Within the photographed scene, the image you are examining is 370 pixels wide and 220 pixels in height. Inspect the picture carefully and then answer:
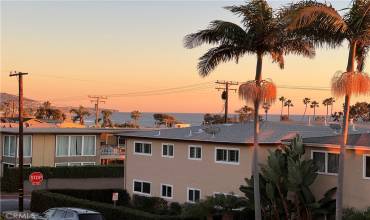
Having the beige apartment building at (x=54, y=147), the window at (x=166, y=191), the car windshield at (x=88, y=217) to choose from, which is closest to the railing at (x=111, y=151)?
the beige apartment building at (x=54, y=147)

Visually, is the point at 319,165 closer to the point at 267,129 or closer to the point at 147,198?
the point at 267,129

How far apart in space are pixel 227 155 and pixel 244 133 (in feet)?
7.23

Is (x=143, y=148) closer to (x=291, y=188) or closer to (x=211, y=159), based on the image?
(x=211, y=159)

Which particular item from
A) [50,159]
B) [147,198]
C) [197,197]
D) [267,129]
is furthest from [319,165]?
[50,159]

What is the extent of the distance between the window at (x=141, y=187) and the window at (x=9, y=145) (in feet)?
64.6

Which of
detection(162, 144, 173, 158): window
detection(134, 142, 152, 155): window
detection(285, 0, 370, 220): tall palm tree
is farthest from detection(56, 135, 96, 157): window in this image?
detection(285, 0, 370, 220): tall palm tree

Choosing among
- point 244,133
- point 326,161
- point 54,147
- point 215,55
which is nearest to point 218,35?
point 215,55

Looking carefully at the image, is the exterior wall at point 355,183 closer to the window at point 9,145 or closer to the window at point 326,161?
the window at point 326,161

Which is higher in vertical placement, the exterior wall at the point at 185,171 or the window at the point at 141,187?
the exterior wall at the point at 185,171

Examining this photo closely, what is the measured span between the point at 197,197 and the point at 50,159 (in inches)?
1013

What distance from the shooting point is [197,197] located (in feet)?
115

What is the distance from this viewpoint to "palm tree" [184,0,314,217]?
23250 mm

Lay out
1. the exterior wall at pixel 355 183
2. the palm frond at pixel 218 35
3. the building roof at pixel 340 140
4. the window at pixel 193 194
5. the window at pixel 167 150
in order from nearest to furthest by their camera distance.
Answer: the palm frond at pixel 218 35, the exterior wall at pixel 355 183, the building roof at pixel 340 140, the window at pixel 193 194, the window at pixel 167 150

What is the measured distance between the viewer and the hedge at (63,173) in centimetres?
5050
